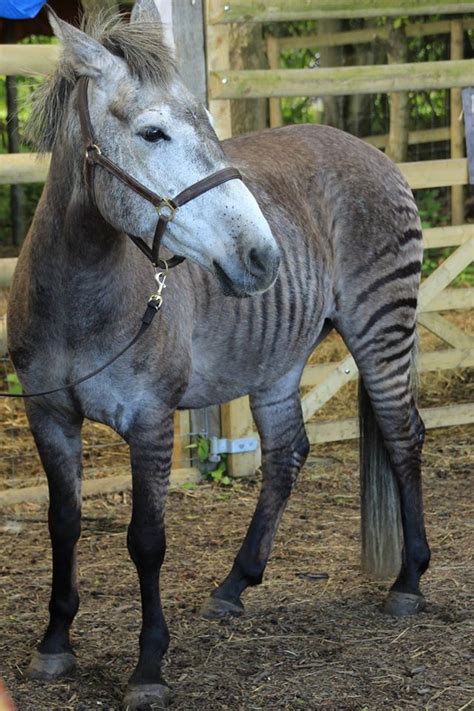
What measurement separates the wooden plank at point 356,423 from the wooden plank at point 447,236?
38.9 inches

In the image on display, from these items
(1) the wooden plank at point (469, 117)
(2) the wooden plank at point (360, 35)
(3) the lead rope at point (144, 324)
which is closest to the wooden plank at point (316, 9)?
(1) the wooden plank at point (469, 117)

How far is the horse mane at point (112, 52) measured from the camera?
3060 mm

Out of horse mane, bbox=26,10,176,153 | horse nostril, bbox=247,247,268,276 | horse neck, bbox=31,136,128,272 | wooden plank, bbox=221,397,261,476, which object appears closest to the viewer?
horse nostril, bbox=247,247,268,276

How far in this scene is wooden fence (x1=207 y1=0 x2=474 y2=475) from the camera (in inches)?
222

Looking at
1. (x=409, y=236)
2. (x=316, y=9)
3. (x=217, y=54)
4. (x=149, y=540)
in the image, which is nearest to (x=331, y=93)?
(x=316, y=9)

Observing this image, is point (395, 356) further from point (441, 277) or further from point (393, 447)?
point (441, 277)

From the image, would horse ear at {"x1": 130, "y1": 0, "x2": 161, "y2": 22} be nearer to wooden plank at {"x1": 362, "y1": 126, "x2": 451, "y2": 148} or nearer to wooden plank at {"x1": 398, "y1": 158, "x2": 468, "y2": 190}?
wooden plank at {"x1": 398, "y1": 158, "x2": 468, "y2": 190}

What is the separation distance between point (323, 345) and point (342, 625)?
13.2ft


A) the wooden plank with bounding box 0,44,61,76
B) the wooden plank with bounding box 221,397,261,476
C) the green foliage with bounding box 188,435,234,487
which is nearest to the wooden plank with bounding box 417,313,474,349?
the wooden plank with bounding box 221,397,261,476

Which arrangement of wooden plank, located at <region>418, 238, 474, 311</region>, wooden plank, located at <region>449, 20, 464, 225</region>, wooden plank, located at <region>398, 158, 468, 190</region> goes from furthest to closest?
wooden plank, located at <region>449, 20, 464, 225</region> → wooden plank, located at <region>418, 238, 474, 311</region> → wooden plank, located at <region>398, 158, 468, 190</region>

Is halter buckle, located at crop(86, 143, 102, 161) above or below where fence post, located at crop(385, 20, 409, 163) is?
below

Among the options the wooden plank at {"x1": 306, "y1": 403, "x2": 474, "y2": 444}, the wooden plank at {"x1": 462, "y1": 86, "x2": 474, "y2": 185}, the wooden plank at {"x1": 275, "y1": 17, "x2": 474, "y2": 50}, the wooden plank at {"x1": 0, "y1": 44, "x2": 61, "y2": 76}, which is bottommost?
the wooden plank at {"x1": 306, "y1": 403, "x2": 474, "y2": 444}

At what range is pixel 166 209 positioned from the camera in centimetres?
299

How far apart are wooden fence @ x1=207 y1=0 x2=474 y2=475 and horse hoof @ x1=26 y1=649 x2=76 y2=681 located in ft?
7.70
